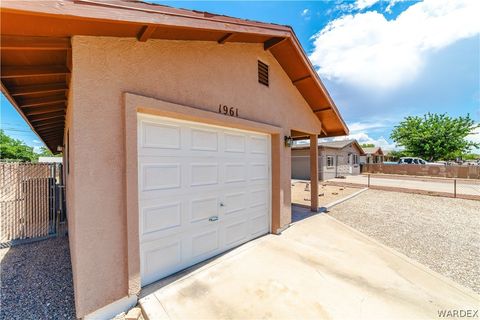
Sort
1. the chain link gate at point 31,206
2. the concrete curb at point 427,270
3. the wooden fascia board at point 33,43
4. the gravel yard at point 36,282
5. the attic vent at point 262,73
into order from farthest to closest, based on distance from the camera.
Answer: the chain link gate at point 31,206 < the attic vent at point 262,73 < the concrete curb at point 427,270 < the gravel yard at point 36,282 < the wooden fascia board at point 33,43

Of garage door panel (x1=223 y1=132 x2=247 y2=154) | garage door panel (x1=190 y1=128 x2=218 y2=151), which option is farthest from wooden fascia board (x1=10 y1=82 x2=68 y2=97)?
garage door panel (x1=223 y1=132 x2=247 y2=154)

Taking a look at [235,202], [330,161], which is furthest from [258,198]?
[330,161]

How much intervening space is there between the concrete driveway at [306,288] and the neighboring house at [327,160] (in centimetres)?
1776

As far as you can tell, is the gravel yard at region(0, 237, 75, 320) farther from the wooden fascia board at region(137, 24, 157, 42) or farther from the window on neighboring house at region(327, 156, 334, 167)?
the window on neighboring house at region(327, 156, 334, 167)

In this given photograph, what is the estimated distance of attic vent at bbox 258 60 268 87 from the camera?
18.3ft

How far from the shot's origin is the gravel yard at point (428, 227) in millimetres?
4723

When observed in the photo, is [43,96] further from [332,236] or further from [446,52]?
[446,52]

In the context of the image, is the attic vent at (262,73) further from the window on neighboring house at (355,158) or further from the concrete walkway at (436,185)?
the window on neighboring house at (355,158)

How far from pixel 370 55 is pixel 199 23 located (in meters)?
8.93

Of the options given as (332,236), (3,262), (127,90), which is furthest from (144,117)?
(332,236)

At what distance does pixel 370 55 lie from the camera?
9.00m

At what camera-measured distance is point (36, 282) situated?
3947 mm

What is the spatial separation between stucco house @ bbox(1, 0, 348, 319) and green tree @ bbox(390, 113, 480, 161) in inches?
1413

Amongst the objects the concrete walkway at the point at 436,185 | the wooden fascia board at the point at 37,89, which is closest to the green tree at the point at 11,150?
the wooden fascia board at the point at 37,89
